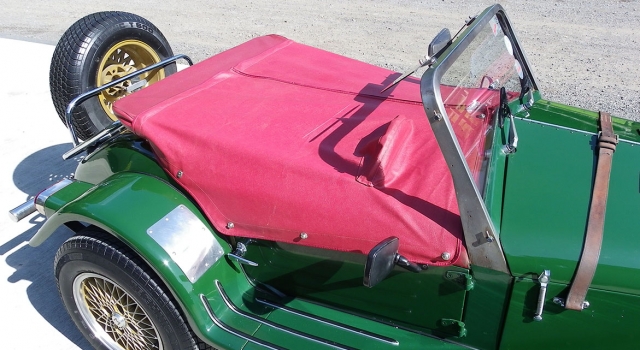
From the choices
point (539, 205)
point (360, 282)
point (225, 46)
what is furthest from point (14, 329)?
point (225, 46)

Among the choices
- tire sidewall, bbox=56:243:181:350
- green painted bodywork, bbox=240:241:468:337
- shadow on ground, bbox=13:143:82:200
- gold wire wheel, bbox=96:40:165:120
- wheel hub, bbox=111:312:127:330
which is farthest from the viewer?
shadow on ground, bbox=13:143:82:200

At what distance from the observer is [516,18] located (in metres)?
8.18

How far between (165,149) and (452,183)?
1263mm

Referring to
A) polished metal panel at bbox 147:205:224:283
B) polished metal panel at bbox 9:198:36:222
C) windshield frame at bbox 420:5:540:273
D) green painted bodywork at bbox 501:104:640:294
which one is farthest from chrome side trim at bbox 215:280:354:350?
polished metal panel at bbox 9:198:36:222

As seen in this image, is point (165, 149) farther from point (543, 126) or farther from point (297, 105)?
point (543, 126)

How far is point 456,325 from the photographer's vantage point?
2.30 meters

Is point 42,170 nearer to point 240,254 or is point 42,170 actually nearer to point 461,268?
point 240,254

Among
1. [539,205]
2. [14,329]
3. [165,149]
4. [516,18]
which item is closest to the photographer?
[539,205]

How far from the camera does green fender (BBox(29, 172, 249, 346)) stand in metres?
2.45

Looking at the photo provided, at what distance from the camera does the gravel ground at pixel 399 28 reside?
6.25 m

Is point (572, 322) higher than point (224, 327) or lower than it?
higher

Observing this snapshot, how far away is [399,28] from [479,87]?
5.66 metres

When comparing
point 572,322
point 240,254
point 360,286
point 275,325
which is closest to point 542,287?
point 572,322

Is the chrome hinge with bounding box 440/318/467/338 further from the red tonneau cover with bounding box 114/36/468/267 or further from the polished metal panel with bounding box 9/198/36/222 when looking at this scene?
the polished metal panel with bounding box 9/198/36/222
